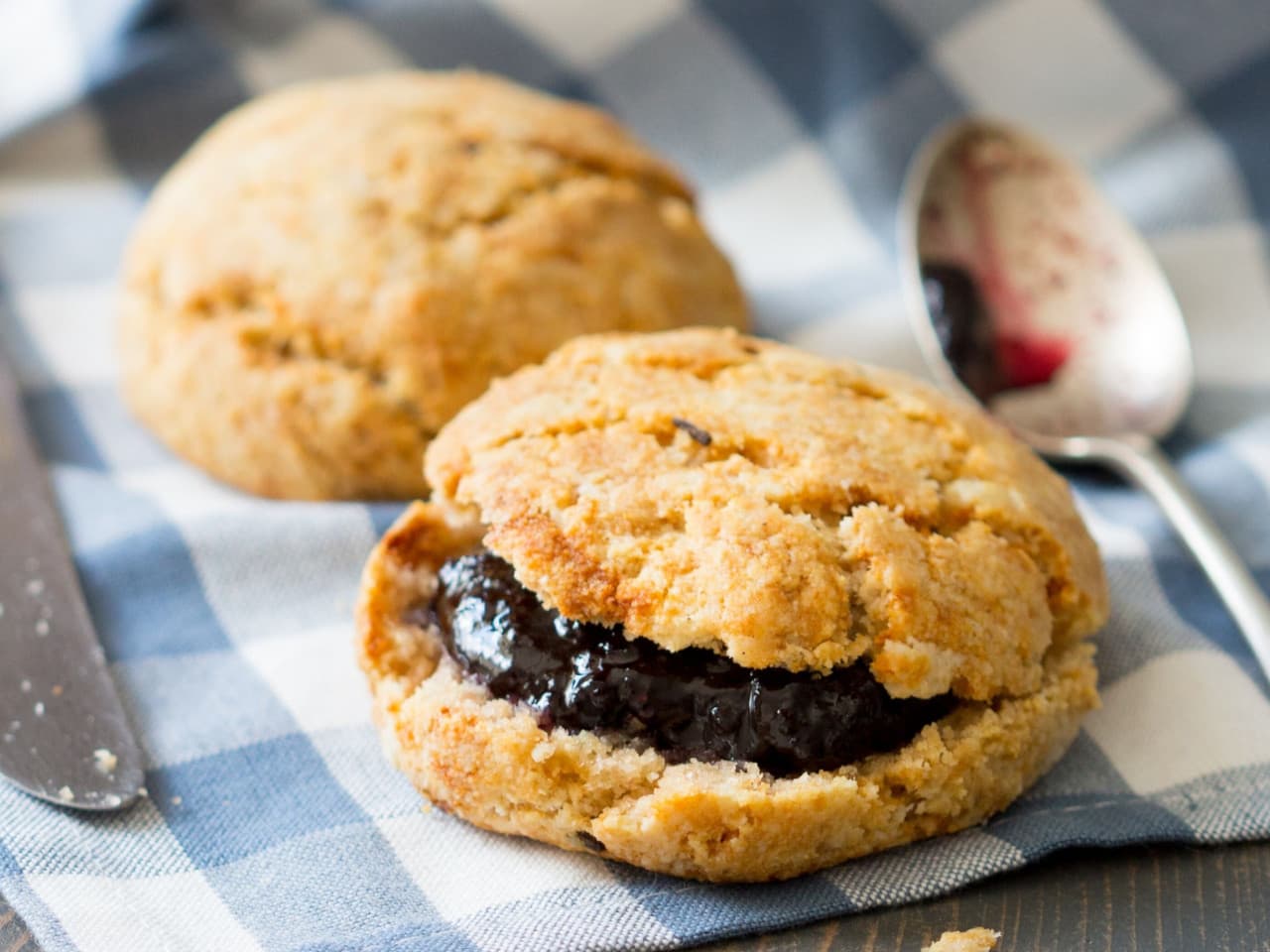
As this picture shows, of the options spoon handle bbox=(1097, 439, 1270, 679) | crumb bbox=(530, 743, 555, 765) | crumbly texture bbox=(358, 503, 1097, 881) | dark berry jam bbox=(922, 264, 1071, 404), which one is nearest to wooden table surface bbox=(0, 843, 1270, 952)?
crumbly texture bbox=(358, 503, 1097, 881)

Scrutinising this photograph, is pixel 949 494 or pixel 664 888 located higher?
pixel 949 494

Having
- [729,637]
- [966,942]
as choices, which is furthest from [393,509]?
[966,942]

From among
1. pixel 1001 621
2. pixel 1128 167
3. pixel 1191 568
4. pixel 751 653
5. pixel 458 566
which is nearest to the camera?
pixel 751 653

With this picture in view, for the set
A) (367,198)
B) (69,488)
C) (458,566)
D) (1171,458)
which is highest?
(367,198)

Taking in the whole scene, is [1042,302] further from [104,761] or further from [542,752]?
[104,761]

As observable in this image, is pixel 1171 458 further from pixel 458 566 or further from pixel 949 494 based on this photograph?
pixel 458 566

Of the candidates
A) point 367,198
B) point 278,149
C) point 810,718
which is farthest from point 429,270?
point 810,718
